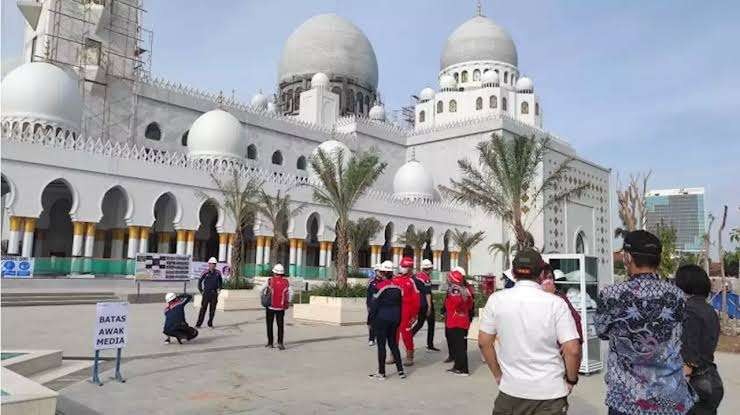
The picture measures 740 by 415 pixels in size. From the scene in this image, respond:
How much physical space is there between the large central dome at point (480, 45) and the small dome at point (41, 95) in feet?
109

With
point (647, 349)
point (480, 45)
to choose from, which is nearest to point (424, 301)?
point (647, 349)

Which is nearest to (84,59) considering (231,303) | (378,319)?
(231,303)

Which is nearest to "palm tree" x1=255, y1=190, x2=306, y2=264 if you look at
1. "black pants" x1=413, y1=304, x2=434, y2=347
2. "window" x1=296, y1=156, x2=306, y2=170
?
"window" x1=296, y1=156, x2=306, y2=170

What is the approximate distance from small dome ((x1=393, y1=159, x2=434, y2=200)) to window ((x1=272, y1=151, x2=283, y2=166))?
27.0ft

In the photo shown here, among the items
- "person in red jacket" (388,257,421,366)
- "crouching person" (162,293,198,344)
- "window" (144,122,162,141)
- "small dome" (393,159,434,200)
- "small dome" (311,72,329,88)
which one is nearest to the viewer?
"person in red jacket" (388,257,421,366)

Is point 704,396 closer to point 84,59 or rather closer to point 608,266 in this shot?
point 84,59

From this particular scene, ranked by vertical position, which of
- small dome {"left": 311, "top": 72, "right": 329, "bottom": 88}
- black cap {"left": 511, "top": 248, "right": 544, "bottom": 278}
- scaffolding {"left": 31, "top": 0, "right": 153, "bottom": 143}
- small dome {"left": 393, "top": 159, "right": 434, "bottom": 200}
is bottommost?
black cap {"left": 511, "top": 248, "right": 544, "bottom": 278}

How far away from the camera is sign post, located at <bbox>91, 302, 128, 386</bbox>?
6160mm

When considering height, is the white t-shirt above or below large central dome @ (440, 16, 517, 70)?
below

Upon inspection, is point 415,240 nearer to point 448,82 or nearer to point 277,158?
point 277,158

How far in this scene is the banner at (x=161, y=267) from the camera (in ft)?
56.3

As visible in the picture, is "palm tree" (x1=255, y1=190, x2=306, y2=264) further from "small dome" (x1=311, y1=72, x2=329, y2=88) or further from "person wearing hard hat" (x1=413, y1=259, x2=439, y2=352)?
"small dome" (x1=311, y1=72, x2=329, y2=88)

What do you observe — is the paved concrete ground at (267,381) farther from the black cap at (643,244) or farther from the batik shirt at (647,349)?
the black cap at (643,244)

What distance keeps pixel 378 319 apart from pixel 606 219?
46.3m
